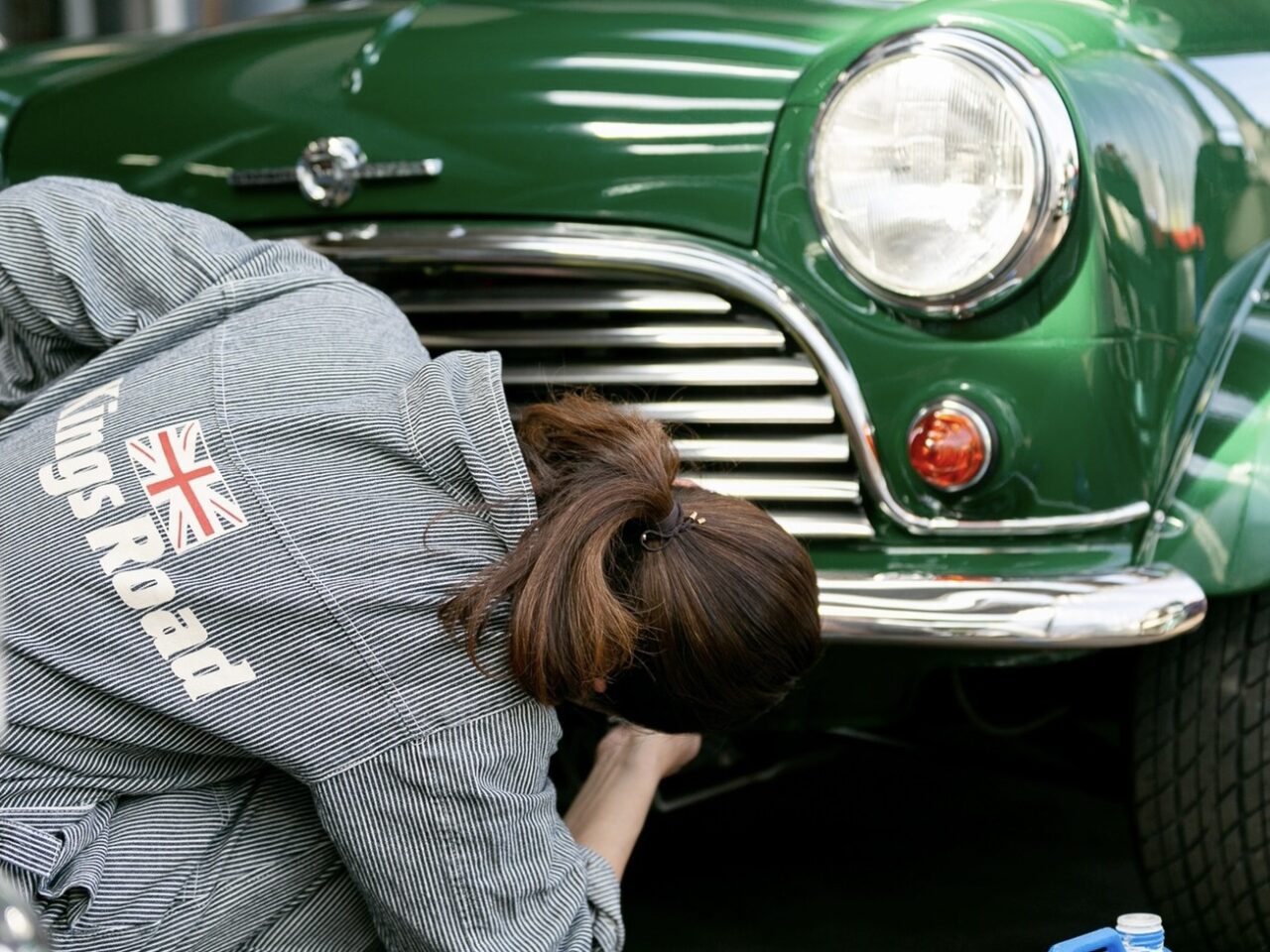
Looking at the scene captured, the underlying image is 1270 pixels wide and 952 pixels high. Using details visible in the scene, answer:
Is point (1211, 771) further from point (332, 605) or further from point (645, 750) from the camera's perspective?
point (332, 605)

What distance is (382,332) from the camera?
1.71 m

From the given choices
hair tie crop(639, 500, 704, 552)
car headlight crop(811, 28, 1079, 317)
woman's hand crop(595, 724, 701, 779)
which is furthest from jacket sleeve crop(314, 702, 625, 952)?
car headlight crop(811, 28, 1079, 317)

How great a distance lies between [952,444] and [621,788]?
1.81 feet

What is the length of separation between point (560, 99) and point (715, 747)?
3.01 feet

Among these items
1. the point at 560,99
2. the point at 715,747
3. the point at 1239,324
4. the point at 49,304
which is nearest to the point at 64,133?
the point at 49,304

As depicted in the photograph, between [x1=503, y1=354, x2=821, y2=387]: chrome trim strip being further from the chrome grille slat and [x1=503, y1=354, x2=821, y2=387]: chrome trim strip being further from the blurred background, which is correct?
the blurred background

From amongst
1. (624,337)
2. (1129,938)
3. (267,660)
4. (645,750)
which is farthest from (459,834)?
(624,337)

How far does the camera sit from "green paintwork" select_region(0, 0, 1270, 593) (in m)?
1.89

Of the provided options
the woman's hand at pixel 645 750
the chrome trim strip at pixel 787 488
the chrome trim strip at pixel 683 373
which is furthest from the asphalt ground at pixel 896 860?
the chrome trim strip at pixel 683 373

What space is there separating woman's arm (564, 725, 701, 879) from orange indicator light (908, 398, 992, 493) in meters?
0.42

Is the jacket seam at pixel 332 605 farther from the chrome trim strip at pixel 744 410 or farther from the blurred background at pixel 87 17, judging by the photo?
the blurred background at pixel 87 17

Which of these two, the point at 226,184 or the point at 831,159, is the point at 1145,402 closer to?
the point at 831,159

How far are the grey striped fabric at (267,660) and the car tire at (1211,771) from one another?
0.78m

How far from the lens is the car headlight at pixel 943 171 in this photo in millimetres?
1836
